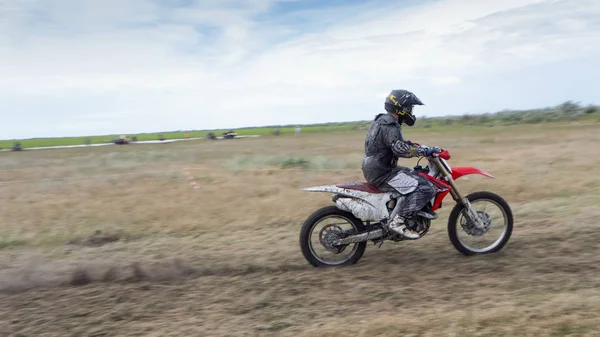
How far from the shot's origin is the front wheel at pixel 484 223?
23.1 ft

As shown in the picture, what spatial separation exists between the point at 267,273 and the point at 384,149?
2.21 m

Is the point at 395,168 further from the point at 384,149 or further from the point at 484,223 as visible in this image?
the point at 484,223

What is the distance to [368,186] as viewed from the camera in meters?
6.94

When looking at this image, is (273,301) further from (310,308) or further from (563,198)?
(563,198)

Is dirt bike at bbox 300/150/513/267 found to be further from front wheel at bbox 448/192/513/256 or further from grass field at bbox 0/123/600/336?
grass field at bbox 0/123/600/336

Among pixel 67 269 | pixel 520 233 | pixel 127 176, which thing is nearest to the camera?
pixel 67 269

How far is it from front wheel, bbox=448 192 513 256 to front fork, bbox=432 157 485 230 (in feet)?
0.16

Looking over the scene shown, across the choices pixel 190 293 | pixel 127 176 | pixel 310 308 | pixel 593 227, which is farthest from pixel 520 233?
pixel 127 176

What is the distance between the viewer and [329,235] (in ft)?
22.7

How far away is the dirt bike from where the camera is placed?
684 cm

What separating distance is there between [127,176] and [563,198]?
512 inches

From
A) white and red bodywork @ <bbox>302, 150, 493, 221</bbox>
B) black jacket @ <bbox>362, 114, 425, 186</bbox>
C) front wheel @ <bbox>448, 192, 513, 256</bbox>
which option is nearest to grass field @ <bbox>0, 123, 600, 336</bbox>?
front wheel @ <bbox>448, 192, 513, 256</bbox>

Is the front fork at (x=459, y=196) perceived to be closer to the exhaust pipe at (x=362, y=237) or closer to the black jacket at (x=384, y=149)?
the black jacket at (x=384, y=149)

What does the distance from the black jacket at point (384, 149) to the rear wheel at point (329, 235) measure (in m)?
0.61
